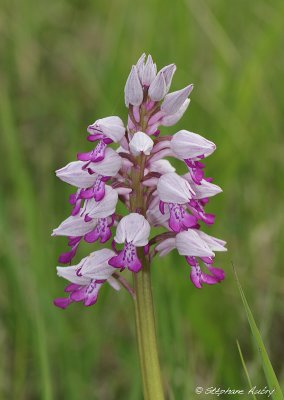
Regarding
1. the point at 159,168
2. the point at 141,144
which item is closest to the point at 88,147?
the point at 159,168

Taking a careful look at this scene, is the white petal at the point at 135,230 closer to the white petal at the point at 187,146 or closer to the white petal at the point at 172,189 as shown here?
the white petal at the point at 172,189

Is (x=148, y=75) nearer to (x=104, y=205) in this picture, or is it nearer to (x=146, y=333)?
(x=104, y=205)

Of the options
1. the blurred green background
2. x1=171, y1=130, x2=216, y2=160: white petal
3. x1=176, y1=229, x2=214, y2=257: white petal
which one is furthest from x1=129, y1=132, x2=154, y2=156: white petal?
the blurred green background

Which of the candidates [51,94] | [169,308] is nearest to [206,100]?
[51,94]

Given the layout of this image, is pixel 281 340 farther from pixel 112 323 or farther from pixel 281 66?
pixel 281 66

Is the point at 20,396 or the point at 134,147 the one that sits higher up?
the point at 134,147

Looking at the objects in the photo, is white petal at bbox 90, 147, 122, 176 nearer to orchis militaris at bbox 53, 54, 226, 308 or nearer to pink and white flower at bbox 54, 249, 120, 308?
orchis militaris at bbox 53, 54, 226, 308

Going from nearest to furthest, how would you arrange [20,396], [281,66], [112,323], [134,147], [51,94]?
[134,147]
[20,396]
[112,323]
[281,66]
[51,94]
